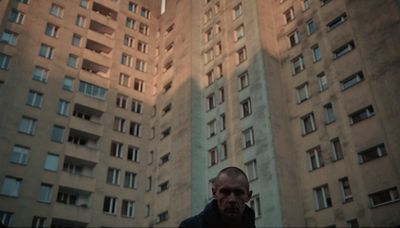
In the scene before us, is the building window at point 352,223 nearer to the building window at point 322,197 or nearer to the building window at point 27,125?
the building window at point 322,197

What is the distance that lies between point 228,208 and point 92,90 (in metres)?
42.6

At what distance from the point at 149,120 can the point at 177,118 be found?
21.7 ft

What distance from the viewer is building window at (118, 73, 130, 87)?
48.5 meters

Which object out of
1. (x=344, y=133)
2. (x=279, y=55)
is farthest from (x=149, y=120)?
(x=344, y=133)

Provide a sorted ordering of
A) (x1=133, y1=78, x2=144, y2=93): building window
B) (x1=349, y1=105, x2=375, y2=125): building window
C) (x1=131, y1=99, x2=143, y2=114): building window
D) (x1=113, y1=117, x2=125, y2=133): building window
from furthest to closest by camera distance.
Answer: (x1=133, y1=78, x2=144, y2=93): building window, (x1=131, y1=99, x2=143, y2=114): building window, (x1=113, y1=117, x2=125, y2=133): building window, (x1=349, y1=105, x2=375, y2=125): building window

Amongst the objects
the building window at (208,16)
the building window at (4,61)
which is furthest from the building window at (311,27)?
the building window at (4,61)

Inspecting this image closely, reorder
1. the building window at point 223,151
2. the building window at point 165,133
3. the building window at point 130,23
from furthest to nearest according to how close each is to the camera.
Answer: the building window at point 130,23, the building window at point 165,133, the building window at point 223,151

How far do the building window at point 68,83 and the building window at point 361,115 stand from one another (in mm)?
29092

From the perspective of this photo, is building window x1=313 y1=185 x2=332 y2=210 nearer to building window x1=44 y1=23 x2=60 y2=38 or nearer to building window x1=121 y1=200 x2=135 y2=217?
building window x1=121 y1=200 x2=135 y2=217

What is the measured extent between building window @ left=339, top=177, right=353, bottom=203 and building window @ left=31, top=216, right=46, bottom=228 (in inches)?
1013

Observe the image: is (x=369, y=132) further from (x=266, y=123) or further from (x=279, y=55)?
(x=279, y=55)

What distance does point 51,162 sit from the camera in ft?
128

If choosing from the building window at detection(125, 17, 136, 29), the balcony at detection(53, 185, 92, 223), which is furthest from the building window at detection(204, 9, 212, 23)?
the balcony at detection(53, 185, 92, 223)

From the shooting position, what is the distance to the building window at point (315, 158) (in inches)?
1174
